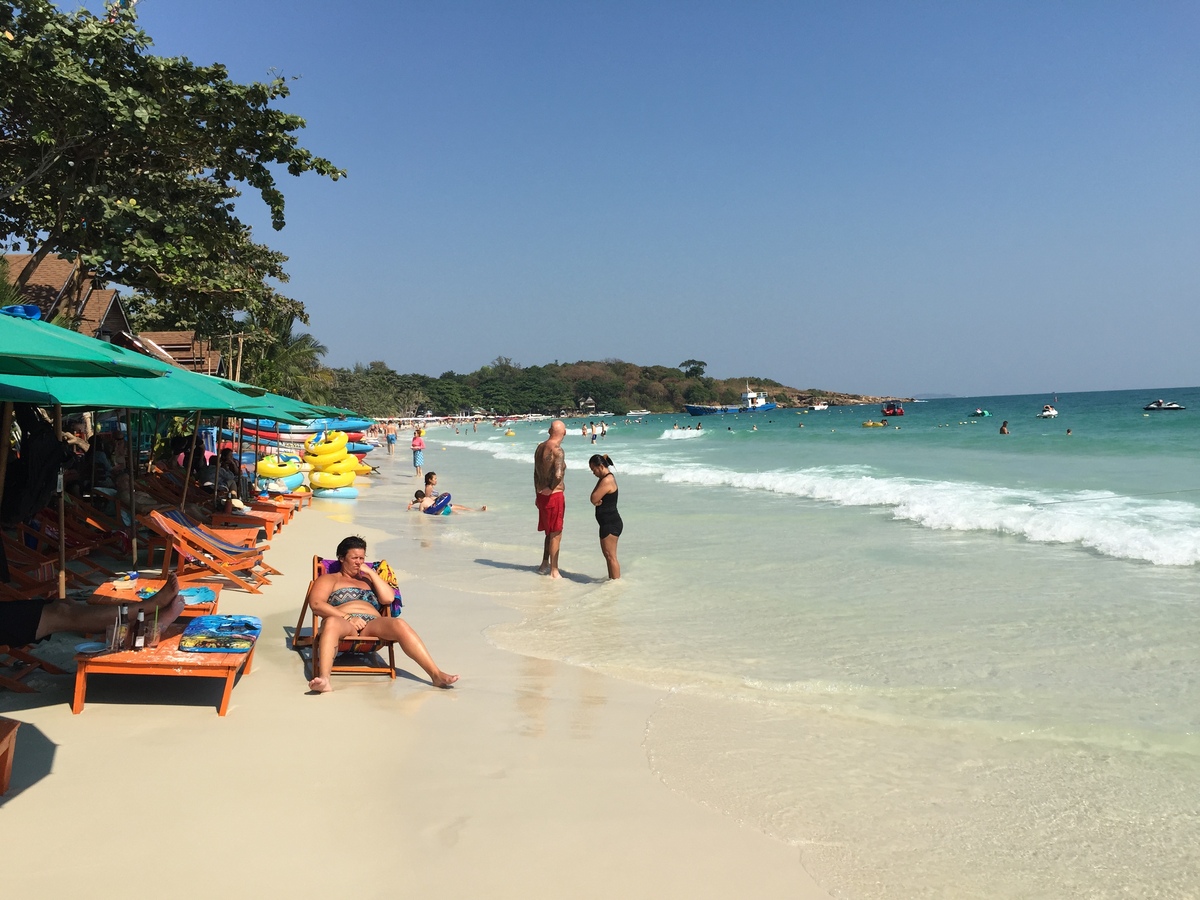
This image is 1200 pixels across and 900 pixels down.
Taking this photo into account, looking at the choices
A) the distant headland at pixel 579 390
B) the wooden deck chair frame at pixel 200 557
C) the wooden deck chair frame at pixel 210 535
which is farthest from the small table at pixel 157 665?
the distant headland at pixel 579 390

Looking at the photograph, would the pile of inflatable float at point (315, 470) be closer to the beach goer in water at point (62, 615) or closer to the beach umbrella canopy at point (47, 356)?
the beach goer in water at point (62, 615)

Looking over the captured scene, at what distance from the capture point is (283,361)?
3931cm

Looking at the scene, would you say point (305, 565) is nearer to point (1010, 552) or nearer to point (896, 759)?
point (896, 759)

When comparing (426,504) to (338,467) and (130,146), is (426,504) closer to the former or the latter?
(338,467)

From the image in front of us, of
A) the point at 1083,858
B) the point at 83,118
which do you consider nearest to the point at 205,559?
the point at 83,118

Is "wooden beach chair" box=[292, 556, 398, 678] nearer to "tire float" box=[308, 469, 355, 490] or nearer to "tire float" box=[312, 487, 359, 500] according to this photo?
"tire float" box=[312, 487, 359, 500]

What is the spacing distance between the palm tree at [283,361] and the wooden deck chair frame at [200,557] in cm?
2207

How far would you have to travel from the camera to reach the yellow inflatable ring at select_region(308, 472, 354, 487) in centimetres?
1764

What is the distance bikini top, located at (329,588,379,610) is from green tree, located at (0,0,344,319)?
6057mm

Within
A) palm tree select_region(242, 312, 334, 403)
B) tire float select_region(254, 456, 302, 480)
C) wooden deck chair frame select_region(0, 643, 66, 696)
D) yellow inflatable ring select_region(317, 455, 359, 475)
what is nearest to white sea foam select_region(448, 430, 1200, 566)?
yellow inflatable ring select_region(317, 455, 359, 475)

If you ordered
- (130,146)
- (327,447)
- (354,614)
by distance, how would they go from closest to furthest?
(354,614), (130,146), (327,447)

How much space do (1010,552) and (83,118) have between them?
11.1 m

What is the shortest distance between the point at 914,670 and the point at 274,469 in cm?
1446

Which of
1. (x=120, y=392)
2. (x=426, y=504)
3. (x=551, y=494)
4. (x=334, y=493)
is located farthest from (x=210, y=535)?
(x=334, y=493)
